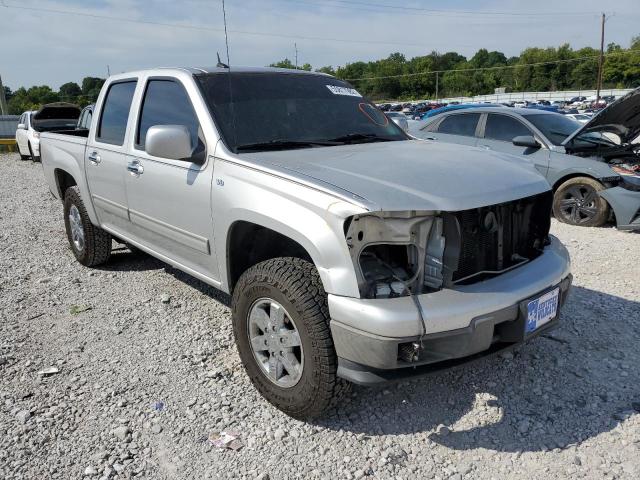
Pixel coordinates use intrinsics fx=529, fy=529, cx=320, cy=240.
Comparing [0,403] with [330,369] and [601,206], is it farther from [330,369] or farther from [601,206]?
[601,206]

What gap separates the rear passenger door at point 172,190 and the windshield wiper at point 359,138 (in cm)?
92

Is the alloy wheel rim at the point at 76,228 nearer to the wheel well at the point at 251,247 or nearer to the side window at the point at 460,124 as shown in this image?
the wheel well at the point at 251,247

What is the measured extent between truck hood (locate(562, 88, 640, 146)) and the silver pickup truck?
11.4 feet

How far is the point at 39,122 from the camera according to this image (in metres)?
16.4

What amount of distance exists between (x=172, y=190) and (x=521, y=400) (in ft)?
8.15

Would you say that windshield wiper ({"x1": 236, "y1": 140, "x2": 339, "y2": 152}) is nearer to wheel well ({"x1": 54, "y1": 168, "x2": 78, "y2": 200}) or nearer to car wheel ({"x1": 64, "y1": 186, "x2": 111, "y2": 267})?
car wheel ({"x1": 64, "y1": 186, "x2": 111, "y2": 267})

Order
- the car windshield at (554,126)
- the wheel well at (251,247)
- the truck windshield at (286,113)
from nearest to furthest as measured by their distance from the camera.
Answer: the wheel well at (251,247)
the truck windshield at (286,113)
the car windshield at (554,126)

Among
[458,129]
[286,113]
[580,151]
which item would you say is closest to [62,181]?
[286,113]

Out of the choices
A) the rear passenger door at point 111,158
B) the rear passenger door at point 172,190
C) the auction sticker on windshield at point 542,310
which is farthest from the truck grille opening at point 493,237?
the rear passenger door at point 111,158

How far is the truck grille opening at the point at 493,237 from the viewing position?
249 centimetres

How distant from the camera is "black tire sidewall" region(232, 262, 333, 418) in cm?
252

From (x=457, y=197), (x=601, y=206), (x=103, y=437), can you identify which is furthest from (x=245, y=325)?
(x=601, y=206)

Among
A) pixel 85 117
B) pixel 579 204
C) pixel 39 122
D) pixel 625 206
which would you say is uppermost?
pixel 85 117

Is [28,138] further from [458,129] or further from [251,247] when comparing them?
[251,247]
